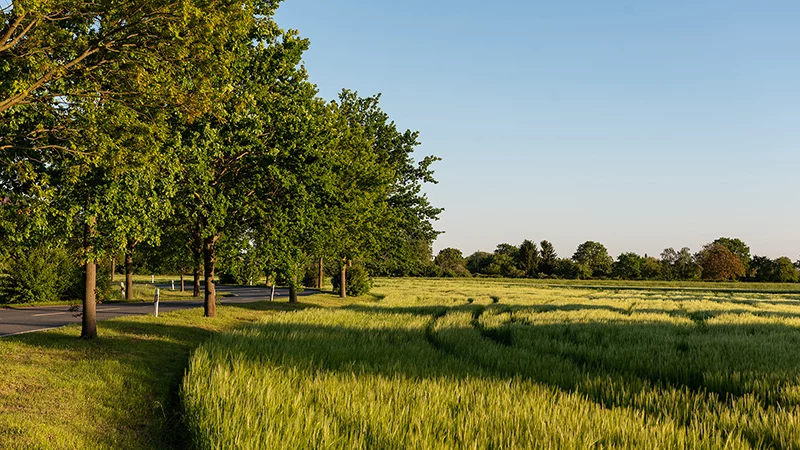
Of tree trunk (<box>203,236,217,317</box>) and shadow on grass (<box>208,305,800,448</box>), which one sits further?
tree trunk (<box>203,236,217,317</box>)


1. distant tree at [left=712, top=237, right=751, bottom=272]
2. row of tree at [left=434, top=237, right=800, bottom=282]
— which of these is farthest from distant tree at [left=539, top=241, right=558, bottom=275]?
distant tree at [left=712, top=237, right=751, bottom=272]

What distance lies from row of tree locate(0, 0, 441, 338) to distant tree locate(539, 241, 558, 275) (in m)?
111

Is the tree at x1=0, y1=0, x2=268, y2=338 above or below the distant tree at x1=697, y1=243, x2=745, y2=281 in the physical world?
above

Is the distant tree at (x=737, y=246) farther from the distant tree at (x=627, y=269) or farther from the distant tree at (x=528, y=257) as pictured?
the distant tree at (x=528, y=257)

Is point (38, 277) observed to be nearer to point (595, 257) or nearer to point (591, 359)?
point (591, 359)

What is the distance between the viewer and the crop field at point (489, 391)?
5.77 metres

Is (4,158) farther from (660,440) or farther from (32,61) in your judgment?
(660,440)

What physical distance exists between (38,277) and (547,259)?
11967 cm

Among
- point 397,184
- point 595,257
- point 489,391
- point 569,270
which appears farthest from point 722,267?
point 489,391

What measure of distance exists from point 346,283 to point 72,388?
1304 inches

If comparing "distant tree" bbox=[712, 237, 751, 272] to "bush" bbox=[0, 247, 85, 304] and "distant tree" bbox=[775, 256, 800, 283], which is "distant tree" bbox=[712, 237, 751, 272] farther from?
"bush" bbox=[0, 247, 85, 304]

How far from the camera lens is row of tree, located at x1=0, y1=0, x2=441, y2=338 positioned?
9.96 m

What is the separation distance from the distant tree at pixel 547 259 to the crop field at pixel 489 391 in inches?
4474

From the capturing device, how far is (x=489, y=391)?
7.88m
